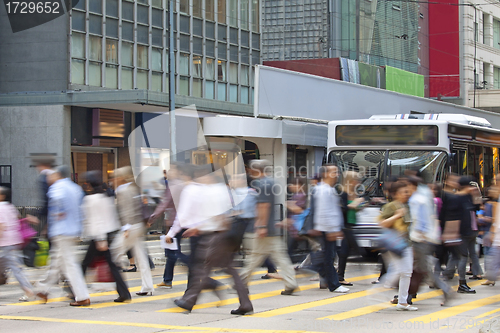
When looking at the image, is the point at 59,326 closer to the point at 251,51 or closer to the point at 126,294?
the point at 126,294

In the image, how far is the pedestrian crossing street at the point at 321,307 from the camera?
7766 mm

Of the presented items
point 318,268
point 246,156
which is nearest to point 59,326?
point 318,268

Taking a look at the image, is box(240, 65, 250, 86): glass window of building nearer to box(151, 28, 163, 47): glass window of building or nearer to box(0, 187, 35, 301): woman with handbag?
box(151, 28, 163, 47): glass window of building

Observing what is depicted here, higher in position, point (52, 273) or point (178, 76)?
point (178, 76)

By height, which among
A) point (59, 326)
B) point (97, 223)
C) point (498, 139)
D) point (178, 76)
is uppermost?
point (178, 76)

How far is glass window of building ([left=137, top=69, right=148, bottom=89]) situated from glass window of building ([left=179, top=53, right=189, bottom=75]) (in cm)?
210

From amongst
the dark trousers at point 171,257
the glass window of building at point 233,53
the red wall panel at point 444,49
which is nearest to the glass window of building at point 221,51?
the glass window of building at point 233,53

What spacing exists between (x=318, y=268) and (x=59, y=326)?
154 inches

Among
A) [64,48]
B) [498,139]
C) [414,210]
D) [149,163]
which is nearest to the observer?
[414,210]

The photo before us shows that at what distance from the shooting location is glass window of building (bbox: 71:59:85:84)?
94.7ft

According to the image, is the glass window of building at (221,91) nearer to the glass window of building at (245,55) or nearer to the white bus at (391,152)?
the glass window of building at (245,55)

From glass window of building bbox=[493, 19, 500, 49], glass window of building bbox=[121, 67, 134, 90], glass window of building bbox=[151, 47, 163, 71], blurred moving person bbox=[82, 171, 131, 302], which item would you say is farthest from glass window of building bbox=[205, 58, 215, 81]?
blurred moving person bbox=[82, 171, 131, 302]

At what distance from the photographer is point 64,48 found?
28625mm

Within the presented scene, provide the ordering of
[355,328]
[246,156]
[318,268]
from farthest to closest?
[246,156]
[318,268]
[355,328]
